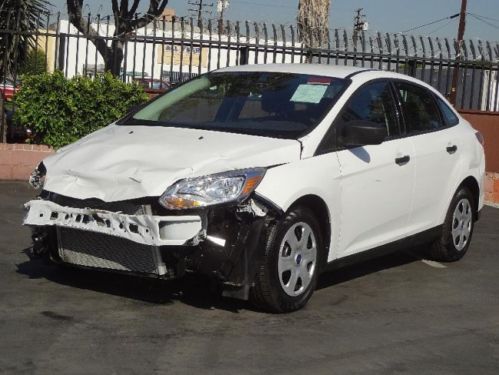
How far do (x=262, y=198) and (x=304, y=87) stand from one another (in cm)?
142

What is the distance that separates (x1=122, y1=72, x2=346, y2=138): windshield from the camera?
624 cm

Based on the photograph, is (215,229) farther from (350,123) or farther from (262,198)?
(350,123)

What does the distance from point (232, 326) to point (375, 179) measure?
1.67 meters

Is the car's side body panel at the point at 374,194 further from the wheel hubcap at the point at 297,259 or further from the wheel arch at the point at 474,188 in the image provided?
the wheel arch at the point at 474,188

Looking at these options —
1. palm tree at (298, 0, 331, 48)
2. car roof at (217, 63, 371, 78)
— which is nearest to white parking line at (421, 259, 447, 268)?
car roof at (217, 63, 371, 78)

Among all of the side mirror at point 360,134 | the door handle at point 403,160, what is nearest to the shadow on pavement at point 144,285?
the door handle at point 403,160

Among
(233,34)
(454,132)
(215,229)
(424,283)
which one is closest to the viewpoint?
(215,229)

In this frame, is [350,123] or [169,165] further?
[350,123]

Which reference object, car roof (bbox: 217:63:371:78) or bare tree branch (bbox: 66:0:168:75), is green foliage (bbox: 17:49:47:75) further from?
car roof (bbox: 217:63:371:78)

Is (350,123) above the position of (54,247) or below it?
above

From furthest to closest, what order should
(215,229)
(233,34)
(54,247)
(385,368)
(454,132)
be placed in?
(233,34)
(454,132)
(54,247)
(215,229)
(385,368)

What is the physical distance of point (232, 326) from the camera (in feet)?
18.0

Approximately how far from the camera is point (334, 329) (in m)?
5.59

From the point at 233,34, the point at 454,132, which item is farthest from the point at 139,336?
the point at 233,34
